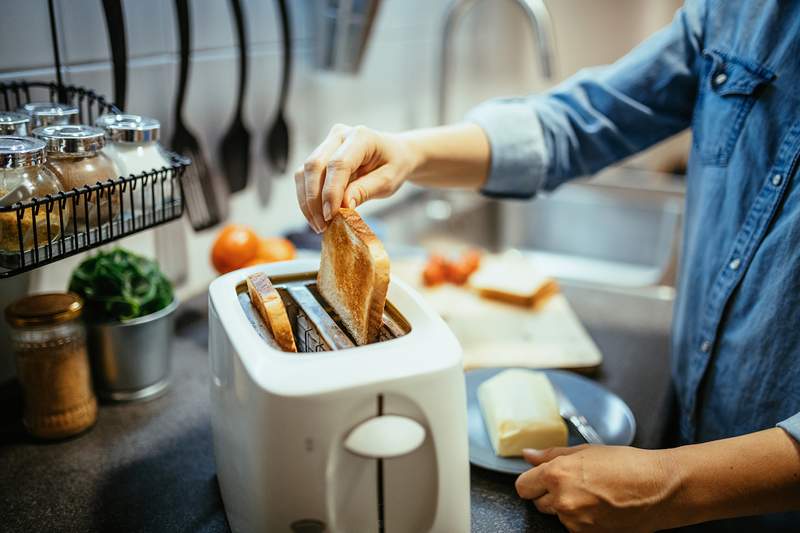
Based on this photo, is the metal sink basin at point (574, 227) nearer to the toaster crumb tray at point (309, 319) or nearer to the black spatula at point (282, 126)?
the black spatula at point (282, 126)

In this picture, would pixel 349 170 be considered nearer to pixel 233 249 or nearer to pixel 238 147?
pixel 233 249

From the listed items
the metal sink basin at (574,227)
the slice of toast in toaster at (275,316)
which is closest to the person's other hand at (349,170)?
the slice of toast in toaster at (275,316)

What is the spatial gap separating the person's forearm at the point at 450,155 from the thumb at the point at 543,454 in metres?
0.41

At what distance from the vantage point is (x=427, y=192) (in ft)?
6.80

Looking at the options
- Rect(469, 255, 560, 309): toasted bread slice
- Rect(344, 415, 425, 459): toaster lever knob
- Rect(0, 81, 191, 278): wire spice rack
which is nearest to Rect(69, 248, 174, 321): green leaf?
Rect(0, 81, 191, 278): wire spice rack

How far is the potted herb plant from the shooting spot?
0.90 m

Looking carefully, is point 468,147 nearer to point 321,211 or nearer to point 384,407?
point 321,211

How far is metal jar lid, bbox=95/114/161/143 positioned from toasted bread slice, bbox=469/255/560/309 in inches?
28.4

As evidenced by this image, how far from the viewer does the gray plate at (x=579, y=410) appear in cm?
81

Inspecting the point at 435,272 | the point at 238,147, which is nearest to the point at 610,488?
the point at 435,272

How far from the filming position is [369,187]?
85cm

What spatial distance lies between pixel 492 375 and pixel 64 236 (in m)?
0.58

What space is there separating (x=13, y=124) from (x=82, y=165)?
0.25 feet

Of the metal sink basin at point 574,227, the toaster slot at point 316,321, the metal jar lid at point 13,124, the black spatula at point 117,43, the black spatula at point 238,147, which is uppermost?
the black spatula at point 117,43
